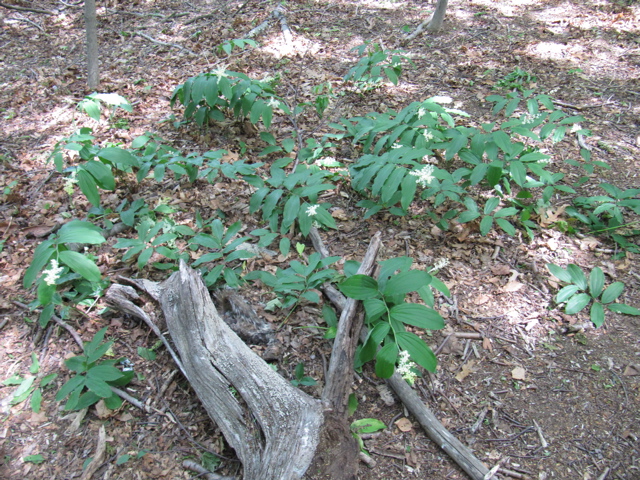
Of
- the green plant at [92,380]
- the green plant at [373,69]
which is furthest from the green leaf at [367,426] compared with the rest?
the green plant at [373,69]

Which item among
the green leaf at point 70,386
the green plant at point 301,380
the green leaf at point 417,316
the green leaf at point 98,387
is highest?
the green leaf at point 417,316

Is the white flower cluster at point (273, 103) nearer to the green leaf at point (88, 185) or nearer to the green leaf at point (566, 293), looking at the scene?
the green leaf at point (88, 185)

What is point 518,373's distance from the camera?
2.37 m

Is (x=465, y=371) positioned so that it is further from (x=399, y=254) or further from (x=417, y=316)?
(x=399, y=254)

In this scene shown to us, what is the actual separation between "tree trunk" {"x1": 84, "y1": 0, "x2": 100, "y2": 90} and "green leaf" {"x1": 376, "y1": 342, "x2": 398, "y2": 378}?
16.0 feet

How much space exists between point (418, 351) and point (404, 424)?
55 centimetres

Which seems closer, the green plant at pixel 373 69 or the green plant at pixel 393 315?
the green plant at pixel 393 315

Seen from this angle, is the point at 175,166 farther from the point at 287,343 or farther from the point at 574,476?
the point at 574,476

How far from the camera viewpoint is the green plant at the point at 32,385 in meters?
2.27

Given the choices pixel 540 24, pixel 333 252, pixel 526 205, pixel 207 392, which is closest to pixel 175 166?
pixel 333 252

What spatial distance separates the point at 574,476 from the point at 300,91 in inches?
176

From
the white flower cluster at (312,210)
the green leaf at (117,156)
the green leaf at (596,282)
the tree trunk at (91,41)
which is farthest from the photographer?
the tree trunk at (91,41)

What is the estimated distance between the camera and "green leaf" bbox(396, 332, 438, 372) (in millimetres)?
1854

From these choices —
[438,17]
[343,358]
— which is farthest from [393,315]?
[438,17]
